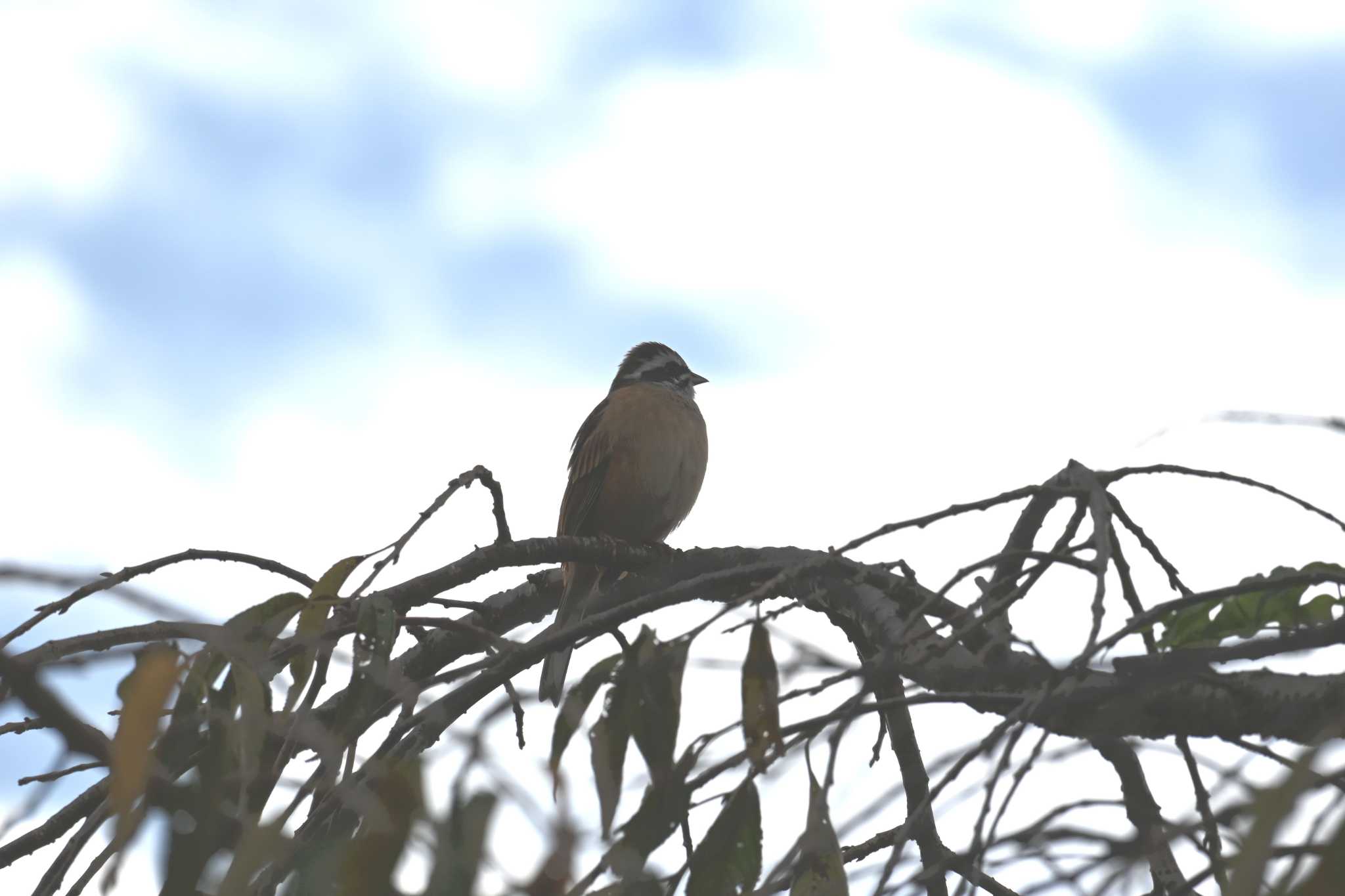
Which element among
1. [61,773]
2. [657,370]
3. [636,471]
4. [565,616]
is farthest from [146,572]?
[657,370]

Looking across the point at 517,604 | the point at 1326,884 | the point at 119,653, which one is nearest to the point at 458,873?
the point at 119,653

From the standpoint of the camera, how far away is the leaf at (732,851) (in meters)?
2.16

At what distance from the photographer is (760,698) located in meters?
2.12

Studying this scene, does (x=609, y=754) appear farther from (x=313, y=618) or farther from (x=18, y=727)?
(x=18, y=727)

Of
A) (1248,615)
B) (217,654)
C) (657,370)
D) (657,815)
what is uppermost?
(657,370)

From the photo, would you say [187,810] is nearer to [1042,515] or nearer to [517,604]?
[1042,515]

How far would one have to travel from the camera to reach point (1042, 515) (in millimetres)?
3240

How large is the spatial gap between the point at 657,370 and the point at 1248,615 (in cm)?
634

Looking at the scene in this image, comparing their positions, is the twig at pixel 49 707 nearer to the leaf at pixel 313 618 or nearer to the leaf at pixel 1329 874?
the leaf at pixel 313 618

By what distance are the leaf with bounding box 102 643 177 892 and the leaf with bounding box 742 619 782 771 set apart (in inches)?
33.5

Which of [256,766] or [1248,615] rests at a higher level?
[1248,615]

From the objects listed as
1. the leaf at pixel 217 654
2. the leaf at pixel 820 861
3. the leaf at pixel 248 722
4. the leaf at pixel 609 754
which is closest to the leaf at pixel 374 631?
the leaf at pixel 217 654

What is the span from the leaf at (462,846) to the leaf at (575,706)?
27cm

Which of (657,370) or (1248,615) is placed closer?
(1248,615)
